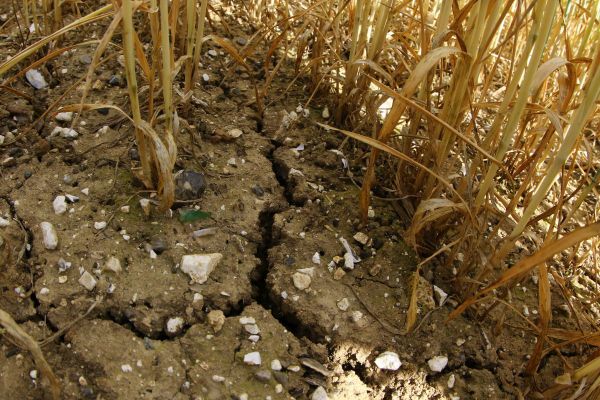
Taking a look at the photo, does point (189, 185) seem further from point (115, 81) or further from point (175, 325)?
point (115, 81)

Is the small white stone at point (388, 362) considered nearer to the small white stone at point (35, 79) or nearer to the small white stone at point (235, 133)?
the small white stone at point (235, 133)

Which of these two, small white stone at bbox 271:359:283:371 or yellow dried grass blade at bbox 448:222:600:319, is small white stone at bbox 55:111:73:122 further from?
yellow dried grass blade at bbox 448:222:600:319

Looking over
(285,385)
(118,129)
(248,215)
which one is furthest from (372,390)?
(118,129)

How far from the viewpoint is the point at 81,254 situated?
137 centimetres

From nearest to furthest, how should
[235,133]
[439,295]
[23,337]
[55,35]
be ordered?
[23,337] < [55,35] < [439,295] < [235,133]

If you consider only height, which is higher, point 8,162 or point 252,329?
point 8,162

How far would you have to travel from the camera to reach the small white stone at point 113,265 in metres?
1.35

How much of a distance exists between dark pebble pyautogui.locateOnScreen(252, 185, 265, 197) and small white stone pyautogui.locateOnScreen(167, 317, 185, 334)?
18.0 inches

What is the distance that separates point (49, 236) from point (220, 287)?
0.43 metres

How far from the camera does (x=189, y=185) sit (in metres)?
1.53

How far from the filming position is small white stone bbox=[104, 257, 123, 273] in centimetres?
135

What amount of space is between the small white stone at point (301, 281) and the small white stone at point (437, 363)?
35 cm

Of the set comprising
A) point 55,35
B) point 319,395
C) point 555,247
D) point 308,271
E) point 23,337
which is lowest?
point 319,395

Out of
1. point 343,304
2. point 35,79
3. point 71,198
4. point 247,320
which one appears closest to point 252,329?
point 247,320
